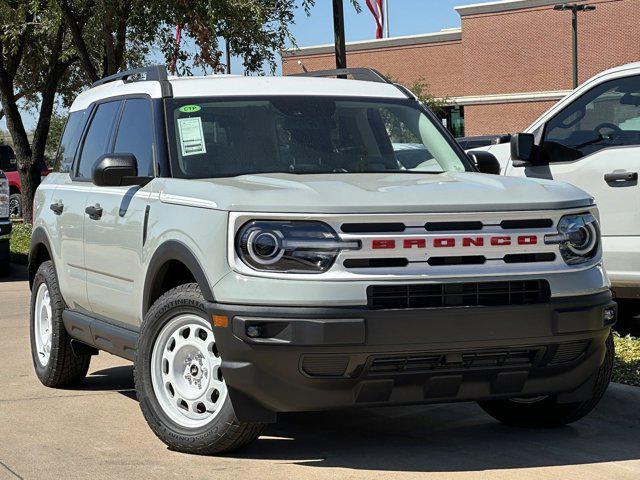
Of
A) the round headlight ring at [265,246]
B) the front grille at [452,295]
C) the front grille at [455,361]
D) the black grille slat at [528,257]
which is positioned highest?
the round headlight ring at [265,246]

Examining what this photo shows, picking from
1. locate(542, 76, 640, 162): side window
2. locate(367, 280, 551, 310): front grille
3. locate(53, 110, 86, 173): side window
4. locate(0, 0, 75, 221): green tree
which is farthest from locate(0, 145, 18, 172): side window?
locate(367, 280, 551, 310): front grille

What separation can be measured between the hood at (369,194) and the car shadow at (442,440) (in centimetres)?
122

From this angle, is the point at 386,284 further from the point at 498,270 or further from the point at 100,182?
the point at 100,182

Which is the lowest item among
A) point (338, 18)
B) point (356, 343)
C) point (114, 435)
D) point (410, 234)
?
point (114, 435)

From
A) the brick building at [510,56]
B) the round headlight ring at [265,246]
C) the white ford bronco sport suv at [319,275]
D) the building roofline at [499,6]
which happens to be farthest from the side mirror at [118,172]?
the building roofline at [499,6]

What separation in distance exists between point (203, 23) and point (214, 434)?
13.4m

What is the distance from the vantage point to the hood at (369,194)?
18.3 feet

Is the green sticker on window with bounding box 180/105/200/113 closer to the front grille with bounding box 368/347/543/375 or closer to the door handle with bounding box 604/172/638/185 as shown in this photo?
the front grille with bounding box 368/347/543/375

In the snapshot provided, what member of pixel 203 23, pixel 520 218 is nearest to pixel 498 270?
pixel 520 218

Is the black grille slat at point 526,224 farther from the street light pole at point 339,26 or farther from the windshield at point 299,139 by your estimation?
the street light pole at point 339,26

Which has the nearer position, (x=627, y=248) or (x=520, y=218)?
(x=520, y=218)

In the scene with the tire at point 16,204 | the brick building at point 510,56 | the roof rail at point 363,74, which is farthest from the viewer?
the brick building at point 510,56

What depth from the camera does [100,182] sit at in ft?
22.3

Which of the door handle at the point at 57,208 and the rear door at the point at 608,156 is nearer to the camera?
the door handle at the point at 57,208
